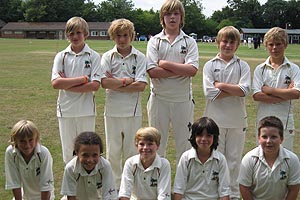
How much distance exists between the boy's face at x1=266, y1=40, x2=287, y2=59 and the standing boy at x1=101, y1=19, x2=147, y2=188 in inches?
60.2

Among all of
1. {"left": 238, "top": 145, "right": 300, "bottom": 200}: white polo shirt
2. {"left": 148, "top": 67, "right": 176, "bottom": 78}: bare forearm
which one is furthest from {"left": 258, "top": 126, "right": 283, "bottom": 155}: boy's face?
{"left": 148, "top": 67, "right": 176, "bottom": 78}: bare forearm

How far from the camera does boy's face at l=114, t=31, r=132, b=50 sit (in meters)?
5.07

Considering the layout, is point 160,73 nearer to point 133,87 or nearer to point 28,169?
point 133,87

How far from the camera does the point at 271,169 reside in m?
4.39

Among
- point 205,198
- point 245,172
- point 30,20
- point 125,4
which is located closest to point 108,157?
point 205,198

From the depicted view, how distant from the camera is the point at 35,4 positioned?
107m

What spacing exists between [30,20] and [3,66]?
291ft

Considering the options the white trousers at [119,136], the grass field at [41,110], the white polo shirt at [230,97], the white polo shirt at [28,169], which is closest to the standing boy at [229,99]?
the white polo shirt at [230,97]

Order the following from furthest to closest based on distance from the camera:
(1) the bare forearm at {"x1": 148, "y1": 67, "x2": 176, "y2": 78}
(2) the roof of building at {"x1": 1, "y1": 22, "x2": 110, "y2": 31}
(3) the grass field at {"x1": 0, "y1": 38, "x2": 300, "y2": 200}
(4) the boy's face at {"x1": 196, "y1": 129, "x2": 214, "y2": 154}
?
1. (2) the roof of building at {"x1": 1, "y1": 22, "x2": 110, "y2": 31}
2. (3) the grass field at {"x1": 0, "y1": 38, "x2": 300, "y2": 200}
3. (1) the bare forearm at {"x1": 148, "y1": 67, "x2": 176, "y2": 78}
4. (4) the boy's face at {"x1": 196, "y1": 129, "x2": 214, "y2": 154}

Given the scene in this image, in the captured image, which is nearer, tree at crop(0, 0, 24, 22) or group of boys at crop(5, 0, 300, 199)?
group of boys at crop(5, 0, 300, 199)

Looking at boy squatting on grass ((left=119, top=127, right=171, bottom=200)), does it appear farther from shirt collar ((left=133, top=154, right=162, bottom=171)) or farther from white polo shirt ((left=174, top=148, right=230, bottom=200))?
white polo shirt ((left=174, top=148, right=230, bottom=200))

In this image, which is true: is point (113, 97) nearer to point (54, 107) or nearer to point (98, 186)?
point (98, 186)

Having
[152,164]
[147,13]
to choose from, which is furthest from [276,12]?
[152,164]

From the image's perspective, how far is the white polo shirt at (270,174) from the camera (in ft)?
14.4
